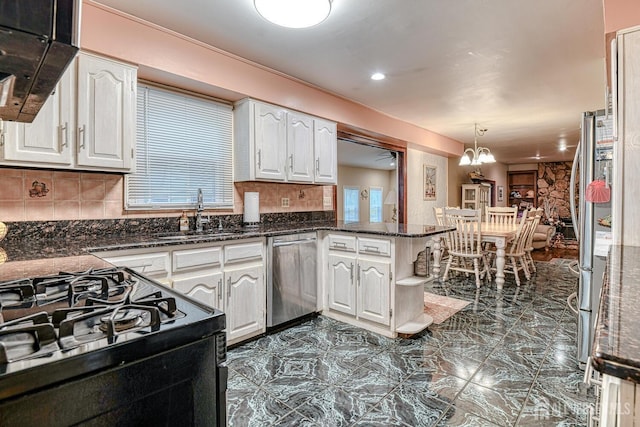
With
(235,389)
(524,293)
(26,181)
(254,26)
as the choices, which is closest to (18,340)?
(235,389)

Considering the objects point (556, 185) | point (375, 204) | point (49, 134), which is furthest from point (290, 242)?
point (556, 185)

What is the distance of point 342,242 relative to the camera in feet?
9.90

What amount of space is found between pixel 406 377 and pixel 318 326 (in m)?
1.02

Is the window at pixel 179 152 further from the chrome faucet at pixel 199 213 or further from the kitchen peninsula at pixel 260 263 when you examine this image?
the kitchen peninsula at pixel 260 263

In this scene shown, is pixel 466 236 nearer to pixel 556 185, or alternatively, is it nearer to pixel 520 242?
pixel 520 242

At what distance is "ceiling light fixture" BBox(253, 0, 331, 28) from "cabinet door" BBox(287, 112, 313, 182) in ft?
4.24

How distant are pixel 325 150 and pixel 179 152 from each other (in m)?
1.50

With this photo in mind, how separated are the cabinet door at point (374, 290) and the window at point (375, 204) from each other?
7.05 m

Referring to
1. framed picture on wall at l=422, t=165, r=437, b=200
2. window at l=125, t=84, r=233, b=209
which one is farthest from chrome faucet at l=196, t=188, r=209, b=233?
framed picture on wall at l=422, t=165, r=437, b=200

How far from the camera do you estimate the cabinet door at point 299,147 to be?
3.26m

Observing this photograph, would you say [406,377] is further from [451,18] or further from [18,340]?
[451,18]

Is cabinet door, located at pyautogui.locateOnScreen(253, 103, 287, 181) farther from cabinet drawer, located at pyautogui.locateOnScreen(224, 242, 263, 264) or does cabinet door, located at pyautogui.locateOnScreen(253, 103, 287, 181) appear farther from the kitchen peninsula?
cabinet drawer, located at pyautogui.locateOnScreen(224, 242, 263, 264)

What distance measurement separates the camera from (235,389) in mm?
1950

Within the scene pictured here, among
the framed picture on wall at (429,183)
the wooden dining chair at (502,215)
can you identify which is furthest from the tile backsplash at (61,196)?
the wooden dining chair at (502,215)
